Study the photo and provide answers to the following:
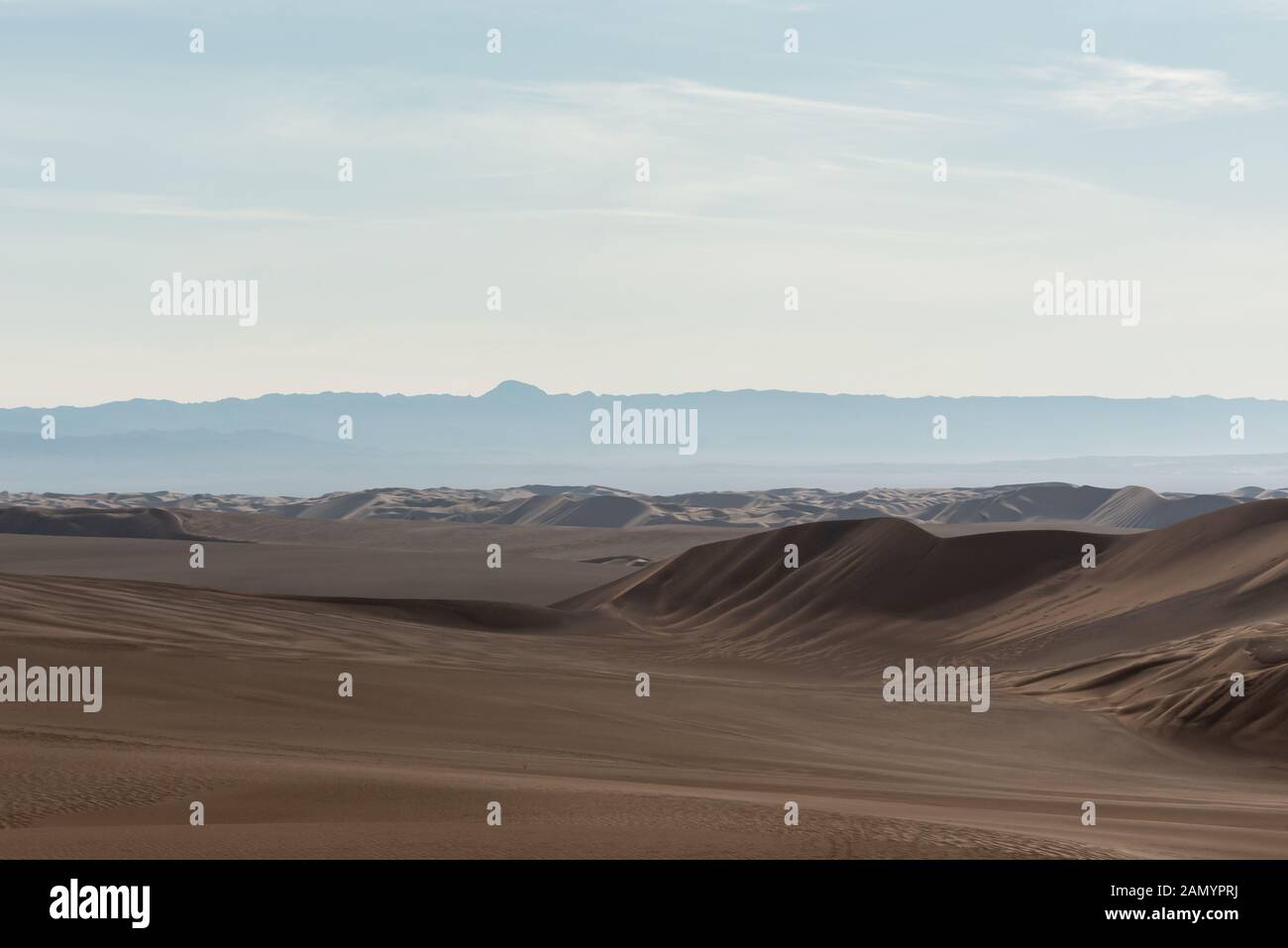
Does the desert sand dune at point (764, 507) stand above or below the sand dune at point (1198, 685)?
above

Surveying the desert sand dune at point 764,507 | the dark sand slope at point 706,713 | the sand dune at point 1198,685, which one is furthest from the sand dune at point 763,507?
the sand dune at point 1198,685

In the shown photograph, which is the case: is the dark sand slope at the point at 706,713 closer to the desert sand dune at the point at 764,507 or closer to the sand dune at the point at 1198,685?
the sand dune at the point at 1198,685

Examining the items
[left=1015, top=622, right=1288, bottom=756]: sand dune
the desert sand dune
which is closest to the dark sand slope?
[left=1015, top=622, right=1288, bottom=756]: sand dune

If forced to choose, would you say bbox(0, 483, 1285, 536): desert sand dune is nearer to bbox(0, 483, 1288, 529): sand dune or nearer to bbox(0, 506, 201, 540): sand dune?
bbox(0, 483, 1288, 529): sand dune

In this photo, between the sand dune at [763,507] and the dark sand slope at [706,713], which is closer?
the dark sand slope at [706,713]

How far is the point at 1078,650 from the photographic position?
32.5 metres

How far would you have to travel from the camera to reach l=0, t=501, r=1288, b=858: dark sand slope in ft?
37.9

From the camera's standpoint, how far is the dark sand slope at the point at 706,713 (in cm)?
1155

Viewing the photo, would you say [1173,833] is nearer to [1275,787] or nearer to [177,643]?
[1275,787]

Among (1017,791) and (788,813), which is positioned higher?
(788,813)
